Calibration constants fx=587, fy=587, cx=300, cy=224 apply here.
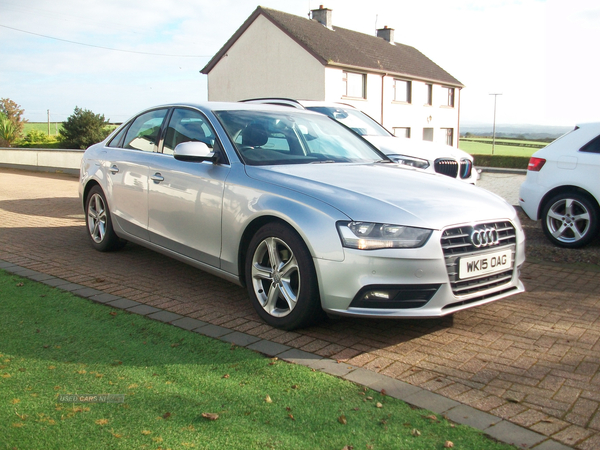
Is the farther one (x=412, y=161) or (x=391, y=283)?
(x=412, y=161)

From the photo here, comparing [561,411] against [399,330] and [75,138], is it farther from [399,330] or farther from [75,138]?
[75,138]

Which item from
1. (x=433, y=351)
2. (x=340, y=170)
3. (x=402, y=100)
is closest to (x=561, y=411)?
(x=433, y=351)

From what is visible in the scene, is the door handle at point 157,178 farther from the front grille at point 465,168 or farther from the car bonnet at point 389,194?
the front grille at point 465,168

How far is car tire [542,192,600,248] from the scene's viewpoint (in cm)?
736

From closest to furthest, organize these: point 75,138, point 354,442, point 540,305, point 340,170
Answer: point 354,442
point 340,170
point 540,305
point 75,138

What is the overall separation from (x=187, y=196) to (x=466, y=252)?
2.42 meters

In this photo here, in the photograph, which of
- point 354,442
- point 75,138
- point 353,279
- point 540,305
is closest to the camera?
point 354,442

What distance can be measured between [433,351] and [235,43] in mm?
36194

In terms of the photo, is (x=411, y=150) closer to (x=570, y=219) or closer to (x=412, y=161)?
(x=412, y=161)

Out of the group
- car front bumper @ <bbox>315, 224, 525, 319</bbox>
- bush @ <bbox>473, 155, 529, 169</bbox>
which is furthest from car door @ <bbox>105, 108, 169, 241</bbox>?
bush @ <bbox>473, 155, 529, 169</bbox>

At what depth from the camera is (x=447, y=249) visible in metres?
3.90

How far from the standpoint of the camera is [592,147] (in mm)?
7426

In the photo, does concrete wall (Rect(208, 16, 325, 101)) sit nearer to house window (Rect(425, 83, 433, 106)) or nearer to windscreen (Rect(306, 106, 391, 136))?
house window (Rect(425, 83, 433, 106))

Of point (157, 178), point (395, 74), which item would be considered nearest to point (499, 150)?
point (395, 74)
